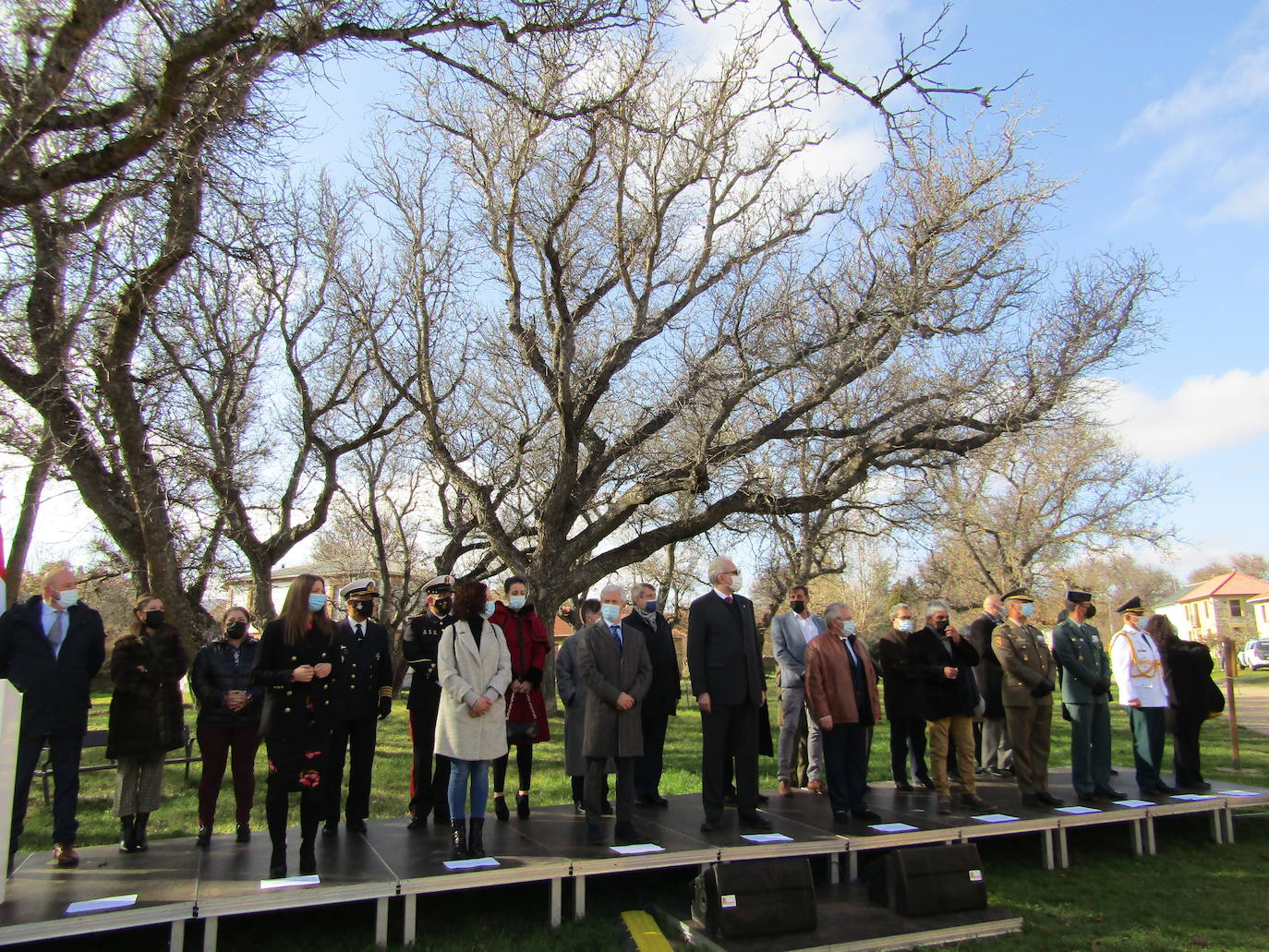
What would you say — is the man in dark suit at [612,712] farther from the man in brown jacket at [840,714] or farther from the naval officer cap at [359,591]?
the naval officer cap at [359,591]

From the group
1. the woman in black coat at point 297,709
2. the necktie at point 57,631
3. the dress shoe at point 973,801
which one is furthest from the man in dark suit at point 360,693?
the dress shoe at point 973,801

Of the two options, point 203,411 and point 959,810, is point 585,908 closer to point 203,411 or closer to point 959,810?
point 959,810

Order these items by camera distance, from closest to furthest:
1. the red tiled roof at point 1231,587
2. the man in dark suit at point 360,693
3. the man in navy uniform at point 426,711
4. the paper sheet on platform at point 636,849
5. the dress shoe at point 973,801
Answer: the paper sheet on platform at point 636,849 < the man in dark suit at point 360,693 < the man in navy uniform at point 426,711 < the dress shoe at point 973,801 < the red tiled roof at point 1231,587

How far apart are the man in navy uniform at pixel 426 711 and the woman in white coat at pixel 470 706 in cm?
94

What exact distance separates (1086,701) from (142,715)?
8758 millimetres

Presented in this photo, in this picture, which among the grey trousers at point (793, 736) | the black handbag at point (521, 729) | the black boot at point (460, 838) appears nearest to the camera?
the black boot at point (460, 838)

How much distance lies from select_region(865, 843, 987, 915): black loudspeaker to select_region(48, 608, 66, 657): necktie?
20.7ft

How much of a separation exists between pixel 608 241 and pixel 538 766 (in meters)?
10.1

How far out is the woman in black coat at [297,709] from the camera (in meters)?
5.84

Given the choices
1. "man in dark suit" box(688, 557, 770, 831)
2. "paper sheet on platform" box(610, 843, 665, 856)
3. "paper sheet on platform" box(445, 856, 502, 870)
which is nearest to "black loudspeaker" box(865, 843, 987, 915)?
"man in dark suit" box(688, 557, 770, 831)

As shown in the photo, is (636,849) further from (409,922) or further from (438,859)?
(409,922)

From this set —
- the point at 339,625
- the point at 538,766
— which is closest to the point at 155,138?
the point at 339,625

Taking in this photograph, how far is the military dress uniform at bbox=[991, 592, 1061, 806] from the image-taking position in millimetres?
8336

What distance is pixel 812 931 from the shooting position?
18.0 ft
